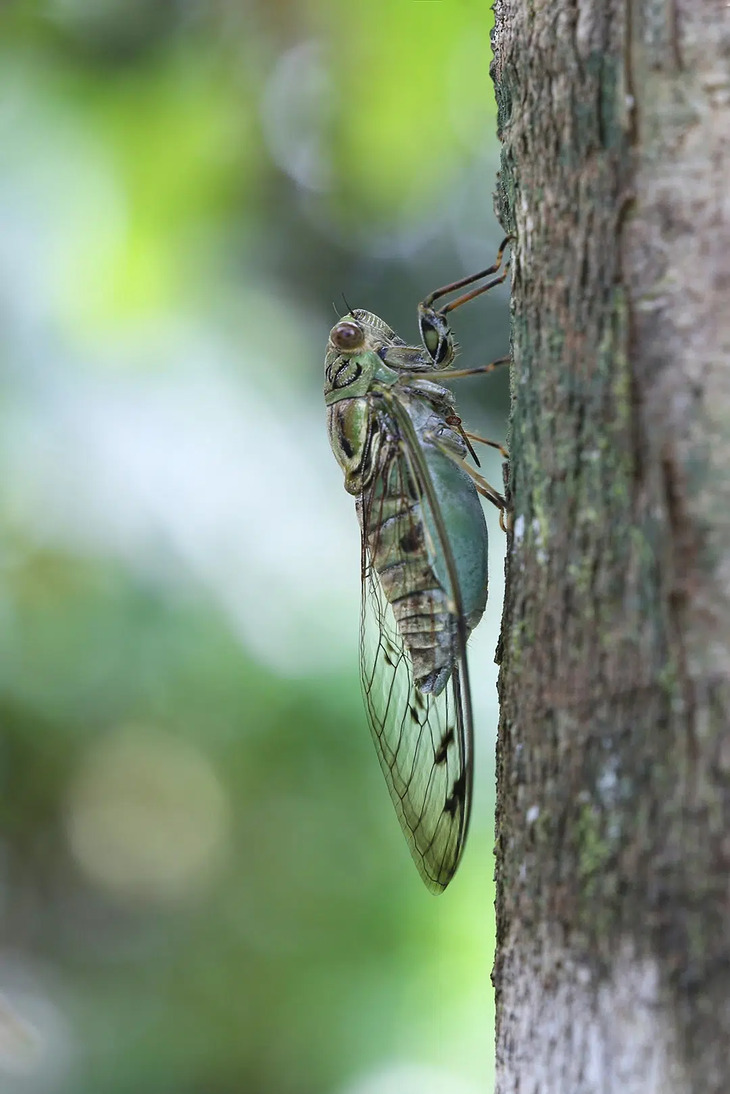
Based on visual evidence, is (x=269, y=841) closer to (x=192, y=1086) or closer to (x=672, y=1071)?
(x=192, y=1086)

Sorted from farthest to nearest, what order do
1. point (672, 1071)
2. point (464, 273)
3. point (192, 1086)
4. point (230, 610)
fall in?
point (464, 273) < point (230, 610) < point (192, 1086) < point (672, 1071)

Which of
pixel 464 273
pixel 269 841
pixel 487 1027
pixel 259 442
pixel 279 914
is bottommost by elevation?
pixel 487 1027

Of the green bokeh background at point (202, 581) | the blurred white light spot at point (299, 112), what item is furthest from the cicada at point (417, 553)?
the blurred white light spot at point (299, 112)

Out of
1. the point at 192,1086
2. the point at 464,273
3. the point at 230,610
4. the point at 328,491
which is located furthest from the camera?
the point at 464,273

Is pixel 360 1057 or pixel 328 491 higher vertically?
pixel 328 491

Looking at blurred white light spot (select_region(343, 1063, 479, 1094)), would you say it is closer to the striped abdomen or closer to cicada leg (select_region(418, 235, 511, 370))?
the striped abdomen

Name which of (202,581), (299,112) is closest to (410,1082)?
(202,581)

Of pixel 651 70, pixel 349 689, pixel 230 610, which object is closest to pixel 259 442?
pixel 230 610
